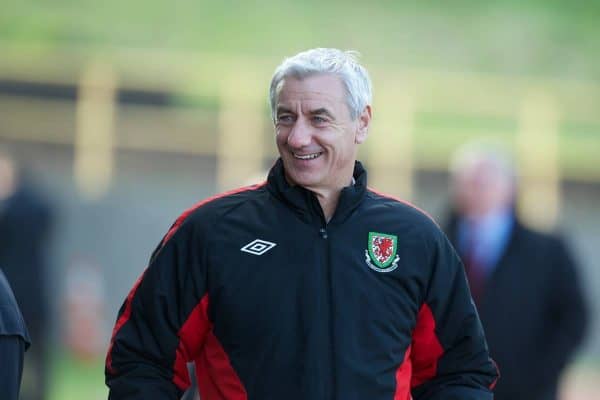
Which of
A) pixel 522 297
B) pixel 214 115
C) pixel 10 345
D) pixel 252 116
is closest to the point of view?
pixel 10 345

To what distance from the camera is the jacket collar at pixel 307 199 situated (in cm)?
423

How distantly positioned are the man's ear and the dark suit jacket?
292 centimetres

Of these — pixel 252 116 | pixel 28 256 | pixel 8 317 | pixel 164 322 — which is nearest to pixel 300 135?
pixel 164 322

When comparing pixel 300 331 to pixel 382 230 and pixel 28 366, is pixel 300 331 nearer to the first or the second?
pixel 382 230

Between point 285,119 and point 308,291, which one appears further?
point 285,119

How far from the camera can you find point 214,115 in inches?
754

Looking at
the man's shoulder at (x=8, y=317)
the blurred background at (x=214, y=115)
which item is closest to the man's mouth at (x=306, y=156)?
the man's shoulder at (x=8, y=317)

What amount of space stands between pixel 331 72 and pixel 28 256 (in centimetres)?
581

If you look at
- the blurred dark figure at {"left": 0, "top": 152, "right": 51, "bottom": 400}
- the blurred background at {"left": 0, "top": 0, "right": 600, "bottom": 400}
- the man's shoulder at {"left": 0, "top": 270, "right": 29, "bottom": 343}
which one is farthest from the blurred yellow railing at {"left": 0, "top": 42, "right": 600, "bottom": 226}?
the man's shoulder at {"left": 0, "top": 270, "right": 29, "bottom": 343}

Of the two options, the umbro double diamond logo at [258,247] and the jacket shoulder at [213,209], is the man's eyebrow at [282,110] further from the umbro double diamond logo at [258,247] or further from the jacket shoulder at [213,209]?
the umbro double diamond logo at [258,247]

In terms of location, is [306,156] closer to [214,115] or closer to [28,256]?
[28,256]

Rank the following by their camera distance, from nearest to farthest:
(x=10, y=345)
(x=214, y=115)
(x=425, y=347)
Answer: (x=10, y=345), (x=425, y=347), (x=214, y=115)

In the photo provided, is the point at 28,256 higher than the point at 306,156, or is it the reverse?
the point at 306,156

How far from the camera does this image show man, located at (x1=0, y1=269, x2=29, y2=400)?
3.54 metres
